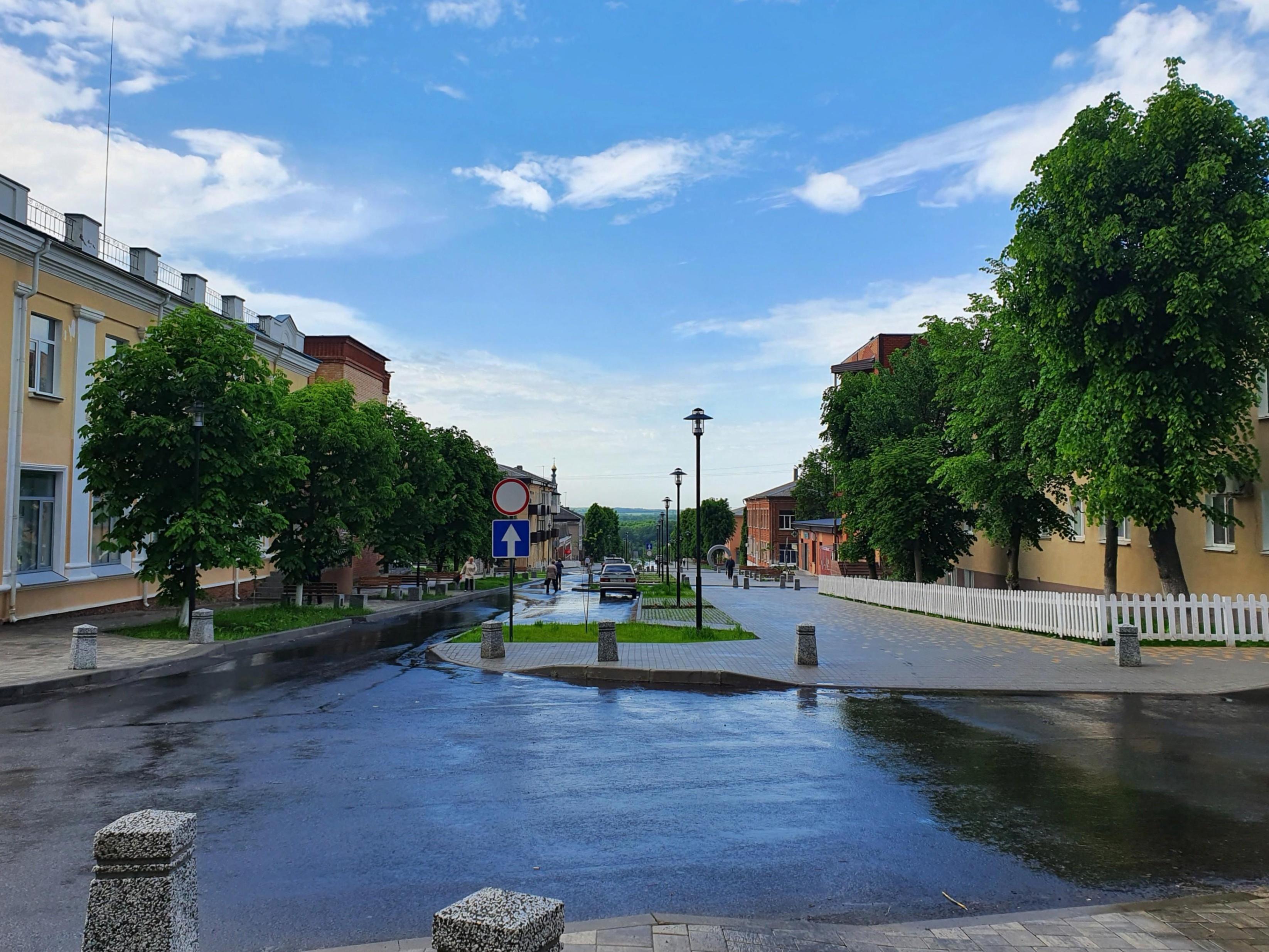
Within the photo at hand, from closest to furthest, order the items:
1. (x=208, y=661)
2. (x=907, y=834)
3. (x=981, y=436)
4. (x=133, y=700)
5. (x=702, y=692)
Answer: (x=907, y=834) < (x=133, y=700) < (x=702, y=692) < (x=208, y=661) < (x=981, y=436)

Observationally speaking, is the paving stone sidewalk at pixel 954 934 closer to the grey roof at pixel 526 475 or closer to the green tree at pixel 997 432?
the green tree at pixel 997 432

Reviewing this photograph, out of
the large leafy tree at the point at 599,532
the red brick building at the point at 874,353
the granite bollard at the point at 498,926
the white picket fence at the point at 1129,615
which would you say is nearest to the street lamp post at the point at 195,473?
the granite bollard at the point at 498,926

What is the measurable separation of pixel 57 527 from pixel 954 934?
2697cm

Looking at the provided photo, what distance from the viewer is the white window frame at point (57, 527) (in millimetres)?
22953

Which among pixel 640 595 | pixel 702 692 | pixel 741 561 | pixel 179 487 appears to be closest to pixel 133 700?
pixel 702 692

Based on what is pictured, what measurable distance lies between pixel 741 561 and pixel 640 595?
4043 inches

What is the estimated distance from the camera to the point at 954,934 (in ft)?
15.2

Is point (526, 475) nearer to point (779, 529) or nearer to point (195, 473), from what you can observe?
Result: point (779, 529)

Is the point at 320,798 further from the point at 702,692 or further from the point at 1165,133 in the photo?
the point at 1165,133

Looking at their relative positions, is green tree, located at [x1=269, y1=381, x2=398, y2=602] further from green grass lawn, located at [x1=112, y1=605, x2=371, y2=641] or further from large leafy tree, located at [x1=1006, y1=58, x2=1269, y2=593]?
large leafy tree, located at [x1=1006, y1=58, x2=1269, y2=593]

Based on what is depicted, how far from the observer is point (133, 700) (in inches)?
476

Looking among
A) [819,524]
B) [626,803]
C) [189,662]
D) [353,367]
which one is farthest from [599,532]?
[626,803]

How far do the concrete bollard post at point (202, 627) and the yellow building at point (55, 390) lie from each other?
623 cm

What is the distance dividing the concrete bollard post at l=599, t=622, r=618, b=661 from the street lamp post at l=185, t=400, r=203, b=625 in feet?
33.0
